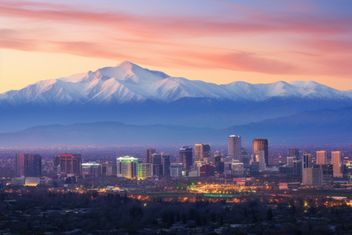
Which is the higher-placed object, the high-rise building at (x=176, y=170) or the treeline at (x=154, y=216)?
the high-rise building at (x=176, y=170)

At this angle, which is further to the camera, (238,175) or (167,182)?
(238,175)

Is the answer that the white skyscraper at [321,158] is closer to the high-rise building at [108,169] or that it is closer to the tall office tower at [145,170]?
the tall office tower at [145,170]

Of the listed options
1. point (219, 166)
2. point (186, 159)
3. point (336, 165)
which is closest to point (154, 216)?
point (336, 165)

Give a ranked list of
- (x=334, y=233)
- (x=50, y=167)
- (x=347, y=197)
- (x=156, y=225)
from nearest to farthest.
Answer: (x=334, y=233)
(x=156, y=225)
(x=347, y=197)
(x=50, y=167)

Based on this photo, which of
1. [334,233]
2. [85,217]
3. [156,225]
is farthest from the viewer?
[85,217]

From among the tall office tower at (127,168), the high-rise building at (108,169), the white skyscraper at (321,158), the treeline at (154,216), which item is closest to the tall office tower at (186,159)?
the tall office tower at (127,168)

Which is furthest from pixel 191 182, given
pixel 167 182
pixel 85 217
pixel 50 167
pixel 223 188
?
pixel 85 217

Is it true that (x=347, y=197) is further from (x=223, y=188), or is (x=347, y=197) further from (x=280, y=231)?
(x=280, y=231)

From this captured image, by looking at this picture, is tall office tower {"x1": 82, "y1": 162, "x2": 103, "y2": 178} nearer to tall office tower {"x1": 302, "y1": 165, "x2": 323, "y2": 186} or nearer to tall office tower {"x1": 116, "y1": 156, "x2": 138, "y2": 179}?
tall office tower {"x1": 116, "y1": 156, "x2": 138, "y2": 179}
